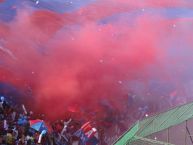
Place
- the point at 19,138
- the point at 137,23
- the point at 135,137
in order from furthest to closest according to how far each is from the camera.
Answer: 1. the point at 137,23
2. the point at 19,138
3. the point at 135,137

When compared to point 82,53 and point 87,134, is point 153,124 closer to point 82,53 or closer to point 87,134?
point 87,134

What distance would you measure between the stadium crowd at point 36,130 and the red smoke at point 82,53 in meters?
0.33

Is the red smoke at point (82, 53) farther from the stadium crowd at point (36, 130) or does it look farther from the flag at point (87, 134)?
the flag at point (87, 134)

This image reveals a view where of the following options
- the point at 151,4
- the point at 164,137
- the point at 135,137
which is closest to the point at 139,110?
the point at 164,137

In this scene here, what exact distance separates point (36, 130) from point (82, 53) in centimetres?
248

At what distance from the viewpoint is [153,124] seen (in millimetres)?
5969

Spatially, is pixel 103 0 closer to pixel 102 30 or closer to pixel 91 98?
pixel 102 30

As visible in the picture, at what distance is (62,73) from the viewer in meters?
10.3

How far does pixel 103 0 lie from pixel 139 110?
323 cm

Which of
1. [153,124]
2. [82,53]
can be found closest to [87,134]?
[82,53]

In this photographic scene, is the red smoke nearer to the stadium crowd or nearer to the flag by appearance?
the stadium crowd

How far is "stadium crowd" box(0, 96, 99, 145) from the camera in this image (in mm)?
9234

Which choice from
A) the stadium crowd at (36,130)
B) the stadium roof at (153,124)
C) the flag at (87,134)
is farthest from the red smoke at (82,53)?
the stadium roof at (153,124)

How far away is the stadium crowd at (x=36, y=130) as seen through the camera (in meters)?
9.23
